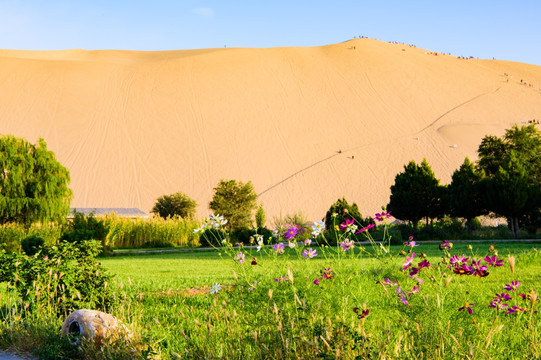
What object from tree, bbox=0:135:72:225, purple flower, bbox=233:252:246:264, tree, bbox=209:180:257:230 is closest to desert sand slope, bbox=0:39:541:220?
tree, bbox=209:180:257:230

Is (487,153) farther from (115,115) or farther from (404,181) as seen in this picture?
(115,115)

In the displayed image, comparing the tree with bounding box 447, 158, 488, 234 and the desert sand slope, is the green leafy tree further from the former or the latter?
the desert sand slope

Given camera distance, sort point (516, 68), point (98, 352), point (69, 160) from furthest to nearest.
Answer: point (516, 68) < point (69, 160) < point (98, 352)

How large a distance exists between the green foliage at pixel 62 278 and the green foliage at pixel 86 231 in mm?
11323

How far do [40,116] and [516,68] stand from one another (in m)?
63.5

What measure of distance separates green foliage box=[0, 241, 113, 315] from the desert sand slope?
126ft

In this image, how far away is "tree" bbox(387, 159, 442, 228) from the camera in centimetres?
2438

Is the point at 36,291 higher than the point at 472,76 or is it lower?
lower

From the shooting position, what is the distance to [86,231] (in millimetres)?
16938

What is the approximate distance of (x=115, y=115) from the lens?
A: 57.3 meters

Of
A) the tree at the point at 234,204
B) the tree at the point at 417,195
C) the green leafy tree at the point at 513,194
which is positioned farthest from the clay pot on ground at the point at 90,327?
the tree at the point at 234,204

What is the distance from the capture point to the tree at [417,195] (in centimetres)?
2438

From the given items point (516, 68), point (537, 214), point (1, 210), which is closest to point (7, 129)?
point (1, 210)

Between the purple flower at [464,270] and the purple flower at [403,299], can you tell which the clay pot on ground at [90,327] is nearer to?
the purple flower at [403,299]
